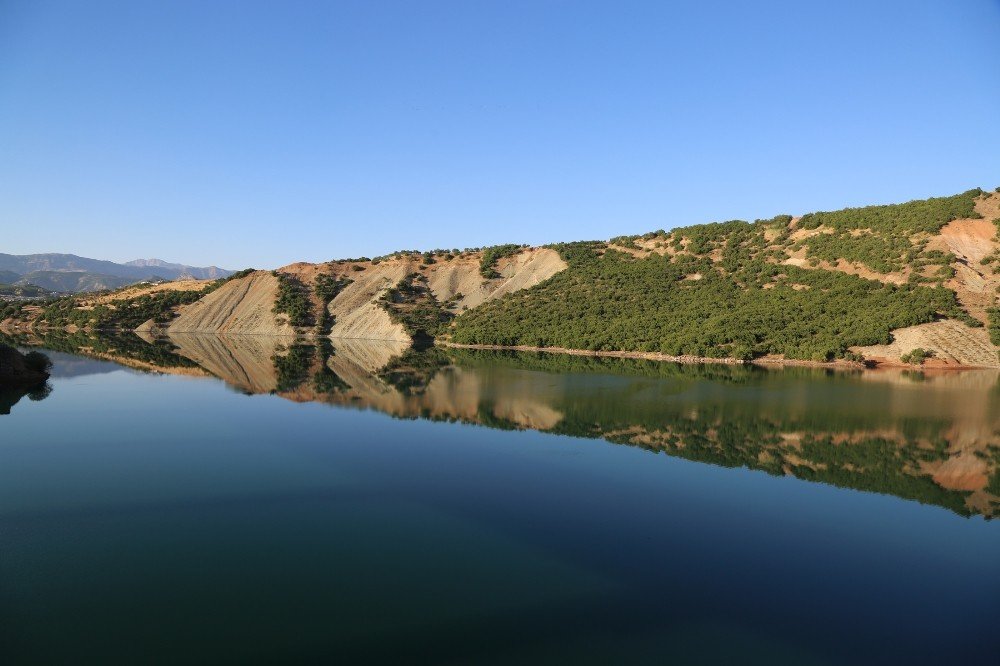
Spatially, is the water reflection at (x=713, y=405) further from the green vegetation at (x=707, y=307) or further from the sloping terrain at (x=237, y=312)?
the sloping terrain at (x=237, y=312)

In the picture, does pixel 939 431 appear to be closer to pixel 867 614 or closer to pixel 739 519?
pixel 739 519

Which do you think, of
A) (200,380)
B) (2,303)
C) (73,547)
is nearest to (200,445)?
(73,547)

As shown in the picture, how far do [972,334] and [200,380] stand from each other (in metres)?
52.5

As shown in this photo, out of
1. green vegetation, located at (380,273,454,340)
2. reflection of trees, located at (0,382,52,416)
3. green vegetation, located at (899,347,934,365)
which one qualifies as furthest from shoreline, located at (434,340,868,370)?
reflection of trees, located at (0,382,52,416)

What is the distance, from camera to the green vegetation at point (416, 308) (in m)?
73.6

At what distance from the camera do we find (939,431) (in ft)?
75.5

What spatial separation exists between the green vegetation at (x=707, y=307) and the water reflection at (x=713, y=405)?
701 centimetres

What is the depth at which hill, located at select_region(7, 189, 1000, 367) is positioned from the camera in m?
49.2

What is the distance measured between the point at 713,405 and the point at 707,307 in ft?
106

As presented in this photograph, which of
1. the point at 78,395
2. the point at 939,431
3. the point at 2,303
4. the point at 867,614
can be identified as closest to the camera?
the point at 867,614

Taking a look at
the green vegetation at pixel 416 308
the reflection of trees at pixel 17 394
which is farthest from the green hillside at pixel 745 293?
the reflection of trees at pixel 17 394

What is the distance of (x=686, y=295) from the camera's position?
6353cm

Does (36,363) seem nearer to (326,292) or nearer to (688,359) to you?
(688,359)

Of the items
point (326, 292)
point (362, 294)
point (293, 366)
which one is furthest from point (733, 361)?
point (326, 292)
